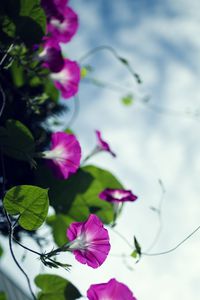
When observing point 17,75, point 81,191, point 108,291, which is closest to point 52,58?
point 17,75

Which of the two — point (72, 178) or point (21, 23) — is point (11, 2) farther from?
point (72, 178)

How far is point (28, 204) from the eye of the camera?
0.90 metres

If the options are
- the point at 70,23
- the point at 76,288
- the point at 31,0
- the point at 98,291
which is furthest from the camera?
the point at 70,23

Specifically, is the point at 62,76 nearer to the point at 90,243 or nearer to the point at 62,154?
the point at 62,154

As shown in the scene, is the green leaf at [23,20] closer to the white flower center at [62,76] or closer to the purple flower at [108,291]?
the white flower center at [62,76]

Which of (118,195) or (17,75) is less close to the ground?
(17,75)

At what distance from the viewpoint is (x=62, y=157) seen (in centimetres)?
135

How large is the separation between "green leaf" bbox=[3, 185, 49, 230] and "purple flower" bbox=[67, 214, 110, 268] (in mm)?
100

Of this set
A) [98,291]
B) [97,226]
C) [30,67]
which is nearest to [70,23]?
[30,67]

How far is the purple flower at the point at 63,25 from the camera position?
58.6 inches

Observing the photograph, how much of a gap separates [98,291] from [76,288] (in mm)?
275

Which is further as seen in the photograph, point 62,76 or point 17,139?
point 62,76

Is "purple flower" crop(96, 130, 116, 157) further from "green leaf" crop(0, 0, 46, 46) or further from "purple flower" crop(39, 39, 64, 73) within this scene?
"green leaf" crop(0, 0, 46, 46)

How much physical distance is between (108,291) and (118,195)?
473 mm
